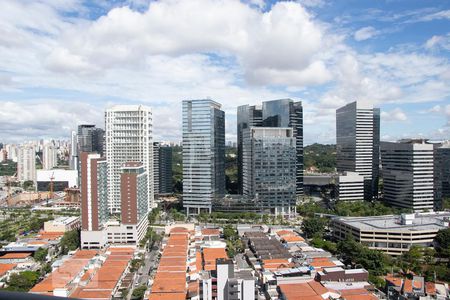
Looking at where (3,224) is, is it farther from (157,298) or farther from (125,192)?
(157,298)

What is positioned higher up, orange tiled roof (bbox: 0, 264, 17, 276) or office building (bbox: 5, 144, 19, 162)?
office building (bbox: 5, 144, 19, 162)

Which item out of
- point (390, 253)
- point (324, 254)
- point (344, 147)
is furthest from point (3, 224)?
point (344, 147)

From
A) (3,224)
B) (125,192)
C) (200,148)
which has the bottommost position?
(3,224)

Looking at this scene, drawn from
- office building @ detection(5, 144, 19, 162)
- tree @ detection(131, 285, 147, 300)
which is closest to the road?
tree @ detection(131, 285, 147, 300)

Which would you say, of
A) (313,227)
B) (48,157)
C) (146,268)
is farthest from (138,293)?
(48,157)

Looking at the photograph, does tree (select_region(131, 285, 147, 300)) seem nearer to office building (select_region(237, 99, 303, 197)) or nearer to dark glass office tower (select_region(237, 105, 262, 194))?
office building (select_region(237, 99, 303, 197))

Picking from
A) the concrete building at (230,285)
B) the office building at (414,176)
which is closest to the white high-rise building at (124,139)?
the office building at (414,176)
